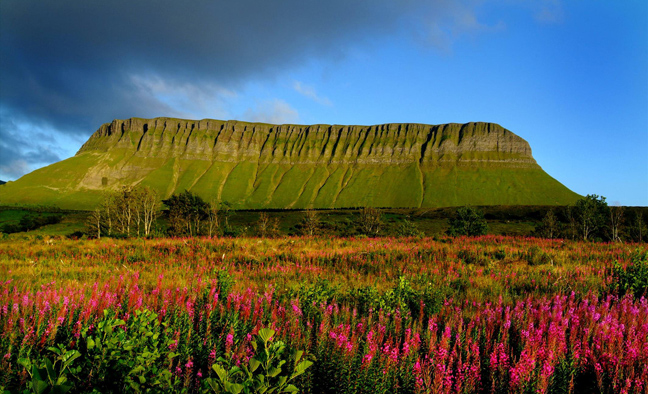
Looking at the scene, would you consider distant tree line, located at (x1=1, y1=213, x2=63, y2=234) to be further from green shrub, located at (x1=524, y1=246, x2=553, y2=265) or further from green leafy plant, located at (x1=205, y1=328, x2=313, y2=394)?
green leafy plant, located at (x1=205, y1=328, x2=313, y2=394)

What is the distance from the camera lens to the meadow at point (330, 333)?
2.46 metres

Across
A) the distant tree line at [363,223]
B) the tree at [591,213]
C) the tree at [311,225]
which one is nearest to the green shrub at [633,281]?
the tree at [311,225]

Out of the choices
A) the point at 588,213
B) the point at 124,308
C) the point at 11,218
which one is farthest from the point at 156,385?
the point at 11,218

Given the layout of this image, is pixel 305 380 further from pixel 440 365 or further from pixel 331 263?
pixel 331 263

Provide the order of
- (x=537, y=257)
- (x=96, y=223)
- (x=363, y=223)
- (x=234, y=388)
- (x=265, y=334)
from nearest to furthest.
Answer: (x=234, y=388)
(x=265, y=334)
(x=537, y=257)
(x=363, y=223)
(x=96, y=223)

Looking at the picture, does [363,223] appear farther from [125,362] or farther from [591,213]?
[125,362]

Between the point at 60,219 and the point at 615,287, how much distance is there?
415ft

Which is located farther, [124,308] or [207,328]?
[124,308]

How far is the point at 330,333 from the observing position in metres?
3.17

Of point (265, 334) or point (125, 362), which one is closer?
point (265, 334)

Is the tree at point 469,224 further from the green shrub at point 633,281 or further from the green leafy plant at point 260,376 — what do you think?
the green leafy plant at point 260,376

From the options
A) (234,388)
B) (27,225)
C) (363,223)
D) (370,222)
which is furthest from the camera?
(27,225)

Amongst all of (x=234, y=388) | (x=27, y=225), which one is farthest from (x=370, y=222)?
(x=27, y=225)

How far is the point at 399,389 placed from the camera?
9.02 feet
